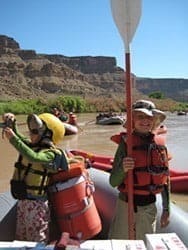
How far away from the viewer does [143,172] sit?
2.89m

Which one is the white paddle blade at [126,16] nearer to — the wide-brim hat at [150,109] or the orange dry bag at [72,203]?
the wide-brim hat at [150,109]

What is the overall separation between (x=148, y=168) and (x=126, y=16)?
1057 millimetres

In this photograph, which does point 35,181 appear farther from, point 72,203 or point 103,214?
point 103,214

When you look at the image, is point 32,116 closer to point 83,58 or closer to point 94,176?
point 94,176

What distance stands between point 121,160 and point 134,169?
0.37 feet

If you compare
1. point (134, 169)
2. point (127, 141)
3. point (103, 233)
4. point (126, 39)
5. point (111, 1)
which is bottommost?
point (103, 233)

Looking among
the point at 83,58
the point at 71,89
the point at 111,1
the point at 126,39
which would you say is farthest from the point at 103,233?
the point at 83,58

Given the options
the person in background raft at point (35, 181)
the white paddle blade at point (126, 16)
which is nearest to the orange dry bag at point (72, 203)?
the person in background raft at point (35, 181)

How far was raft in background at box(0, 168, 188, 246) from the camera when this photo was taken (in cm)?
340

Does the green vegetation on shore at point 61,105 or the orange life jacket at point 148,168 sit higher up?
the orange life jacket at point 148,168

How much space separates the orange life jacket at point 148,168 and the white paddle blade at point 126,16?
70cm

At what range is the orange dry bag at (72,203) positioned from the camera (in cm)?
322

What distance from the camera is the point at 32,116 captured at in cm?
309

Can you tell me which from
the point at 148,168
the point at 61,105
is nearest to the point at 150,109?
the point at 148,168
